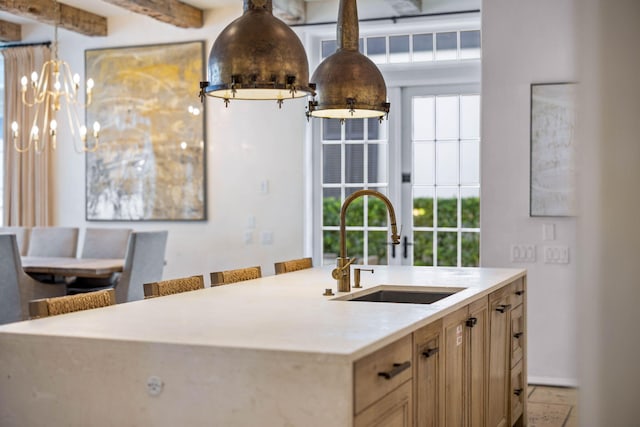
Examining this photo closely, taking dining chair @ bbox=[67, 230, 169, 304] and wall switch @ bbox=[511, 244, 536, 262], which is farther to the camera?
dining chair @ bbox=[67, 230, 169, 304]

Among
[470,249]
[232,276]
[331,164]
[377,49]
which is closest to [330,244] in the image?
[331,164]

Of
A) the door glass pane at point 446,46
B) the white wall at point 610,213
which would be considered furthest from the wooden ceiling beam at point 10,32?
the white wall at point 610,213

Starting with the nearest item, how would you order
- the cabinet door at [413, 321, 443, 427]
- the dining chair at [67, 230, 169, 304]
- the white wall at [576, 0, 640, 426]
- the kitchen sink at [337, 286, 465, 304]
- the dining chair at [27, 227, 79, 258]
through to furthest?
the white wall at [576, 0, 640, 426] → the cabinet door at [413, 321, 443, 427] → the kitchen sink at [337, 286, 465, 304] → the dining chair at [67, 230, 169, 304] → the dining chair at [27, 227, 79, 258]

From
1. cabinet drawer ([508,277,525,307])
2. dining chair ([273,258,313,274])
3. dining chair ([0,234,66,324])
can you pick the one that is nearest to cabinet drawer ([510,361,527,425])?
cabinet drawer ([508,277,525,307])

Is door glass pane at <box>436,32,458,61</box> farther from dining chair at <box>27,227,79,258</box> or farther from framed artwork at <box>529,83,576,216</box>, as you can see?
dining chair at <box>27,227,79,258</box>

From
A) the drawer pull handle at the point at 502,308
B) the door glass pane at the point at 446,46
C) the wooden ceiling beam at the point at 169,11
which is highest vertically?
the wooden ceiling beam at the point at 169,11

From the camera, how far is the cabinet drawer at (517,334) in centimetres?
437

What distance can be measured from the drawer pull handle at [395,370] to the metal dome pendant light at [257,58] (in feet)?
3.80

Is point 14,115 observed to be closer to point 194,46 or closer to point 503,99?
point 194,46

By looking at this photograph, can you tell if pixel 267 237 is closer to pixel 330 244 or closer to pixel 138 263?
pixel 330 244

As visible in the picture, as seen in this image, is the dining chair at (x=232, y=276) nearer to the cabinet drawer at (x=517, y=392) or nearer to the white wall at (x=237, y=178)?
the cabinet drawer at (x=517, y=392)

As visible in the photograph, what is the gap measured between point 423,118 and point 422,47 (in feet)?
1.97

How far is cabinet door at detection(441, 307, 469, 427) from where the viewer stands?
3016mm

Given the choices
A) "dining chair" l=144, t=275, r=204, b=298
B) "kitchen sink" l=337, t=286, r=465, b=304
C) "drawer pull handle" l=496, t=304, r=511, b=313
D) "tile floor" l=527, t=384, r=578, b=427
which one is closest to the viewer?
"dining chair" l=144, t=275, r=204, b=298
